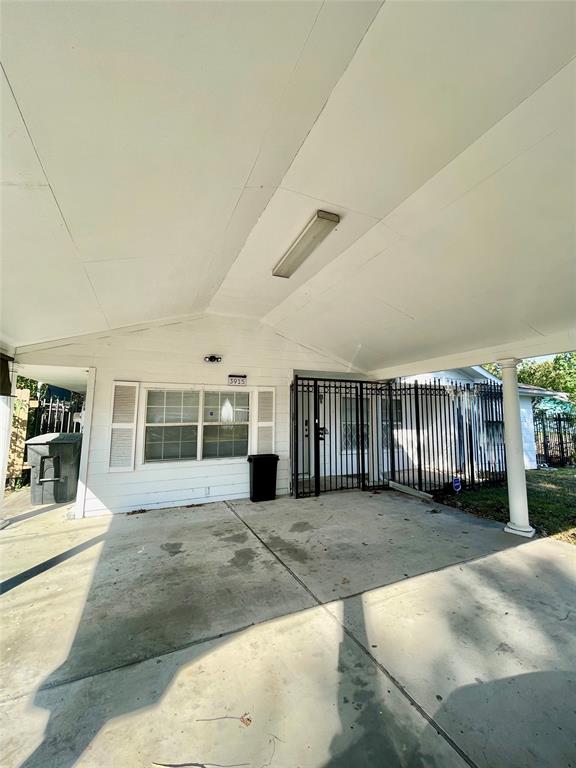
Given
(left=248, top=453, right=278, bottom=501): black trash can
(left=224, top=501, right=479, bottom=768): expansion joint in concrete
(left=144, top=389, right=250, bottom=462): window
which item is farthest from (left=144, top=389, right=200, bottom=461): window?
(left=224, top=501, right=479, bottom=768): expansion joint in concrete

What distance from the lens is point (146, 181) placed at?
6.45ft

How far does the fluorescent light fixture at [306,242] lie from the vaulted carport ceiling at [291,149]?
0.10 m

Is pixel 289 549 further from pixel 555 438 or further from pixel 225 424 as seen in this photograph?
pixel 555 438

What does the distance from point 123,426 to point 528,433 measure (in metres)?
12.3

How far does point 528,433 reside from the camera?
10594mm

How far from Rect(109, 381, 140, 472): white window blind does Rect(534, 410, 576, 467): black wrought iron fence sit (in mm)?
12887

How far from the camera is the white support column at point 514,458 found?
172 inches

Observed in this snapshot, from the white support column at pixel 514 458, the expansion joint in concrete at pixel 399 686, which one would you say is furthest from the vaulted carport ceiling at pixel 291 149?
the expansion joint in concrete at pixel 399 686

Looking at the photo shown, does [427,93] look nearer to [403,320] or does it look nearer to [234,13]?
[234,13]

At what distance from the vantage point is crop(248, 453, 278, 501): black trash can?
235 inches

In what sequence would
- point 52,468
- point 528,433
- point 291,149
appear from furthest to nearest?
point 528,433 < point 52,468 < point 291,149

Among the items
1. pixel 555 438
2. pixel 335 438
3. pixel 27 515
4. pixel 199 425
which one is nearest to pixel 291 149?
pixel 199 425

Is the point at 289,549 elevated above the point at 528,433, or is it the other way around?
the point at 528,433

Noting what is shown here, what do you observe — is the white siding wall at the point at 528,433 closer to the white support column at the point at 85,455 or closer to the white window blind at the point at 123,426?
the white window blind at the point at 123,426
